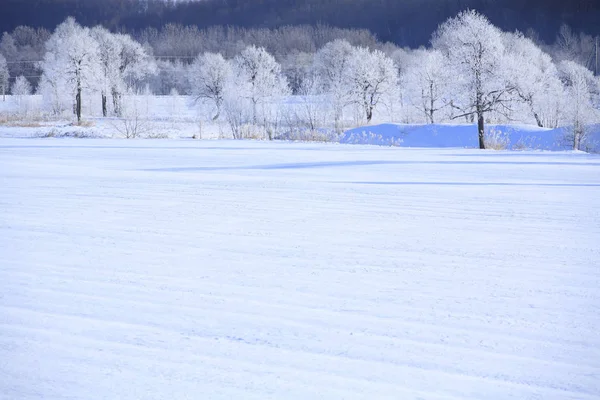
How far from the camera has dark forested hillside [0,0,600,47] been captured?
120500 mm

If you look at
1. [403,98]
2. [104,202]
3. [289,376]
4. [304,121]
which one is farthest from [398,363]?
[403,98]

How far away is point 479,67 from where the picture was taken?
22.5 meters

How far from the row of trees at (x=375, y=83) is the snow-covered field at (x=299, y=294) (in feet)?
50.9

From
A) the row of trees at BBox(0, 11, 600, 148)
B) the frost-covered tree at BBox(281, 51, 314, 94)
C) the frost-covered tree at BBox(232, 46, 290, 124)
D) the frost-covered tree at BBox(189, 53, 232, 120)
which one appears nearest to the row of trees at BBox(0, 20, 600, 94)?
the frost-covered tree at BBox(281, 51, 314, 94)

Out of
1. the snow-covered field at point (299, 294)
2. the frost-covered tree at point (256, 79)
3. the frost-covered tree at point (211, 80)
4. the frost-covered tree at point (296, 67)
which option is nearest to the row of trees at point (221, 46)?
the frost-covered tree at point (296, 67)

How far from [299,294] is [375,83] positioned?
44887 millimetres

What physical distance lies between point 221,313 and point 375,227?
6.82 feet

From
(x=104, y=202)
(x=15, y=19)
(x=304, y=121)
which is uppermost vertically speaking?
(x=15, y=19)

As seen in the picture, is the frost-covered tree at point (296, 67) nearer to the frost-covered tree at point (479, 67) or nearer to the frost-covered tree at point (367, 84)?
the frost-covered tree at point (367, 84)

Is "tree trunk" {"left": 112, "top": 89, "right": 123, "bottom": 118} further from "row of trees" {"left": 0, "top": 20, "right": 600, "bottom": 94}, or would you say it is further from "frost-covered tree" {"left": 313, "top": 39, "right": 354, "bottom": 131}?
"frost-covered tree" {"left": 313, "top": 39, "right": 354, "bottom": 131}

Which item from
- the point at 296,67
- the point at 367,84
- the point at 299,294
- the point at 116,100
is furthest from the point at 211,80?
the point at 299,294

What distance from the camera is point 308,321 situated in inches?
101

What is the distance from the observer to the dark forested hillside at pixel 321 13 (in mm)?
120500

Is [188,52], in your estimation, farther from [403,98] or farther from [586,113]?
[586,113]
